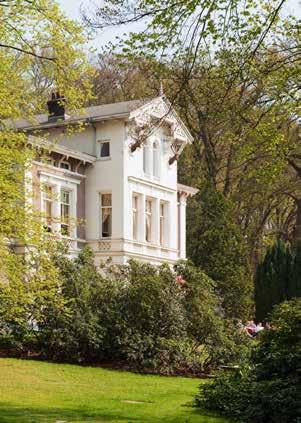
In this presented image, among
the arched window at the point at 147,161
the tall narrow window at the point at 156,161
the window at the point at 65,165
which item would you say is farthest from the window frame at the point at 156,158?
the window at the point at 65,165

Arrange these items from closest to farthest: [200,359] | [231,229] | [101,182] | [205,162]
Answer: [200,359], [101,182], [231,229], [205,162]

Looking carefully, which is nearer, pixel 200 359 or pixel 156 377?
pixel 156 377

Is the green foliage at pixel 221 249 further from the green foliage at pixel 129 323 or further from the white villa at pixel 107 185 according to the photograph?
the green foliage at pixel 129 323

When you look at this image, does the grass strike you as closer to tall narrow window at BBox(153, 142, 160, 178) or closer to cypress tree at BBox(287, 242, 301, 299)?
tall narrow window at BBox(153, 142, 160, 178)

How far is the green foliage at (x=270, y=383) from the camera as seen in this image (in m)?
11.9

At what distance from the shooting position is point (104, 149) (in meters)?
40.1

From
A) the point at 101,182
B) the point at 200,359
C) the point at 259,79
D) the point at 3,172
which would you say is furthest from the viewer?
the point at 101,182

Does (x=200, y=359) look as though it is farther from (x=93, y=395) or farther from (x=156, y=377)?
(x=93, y=395)

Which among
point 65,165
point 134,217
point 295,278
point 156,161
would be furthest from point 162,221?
point 295,278

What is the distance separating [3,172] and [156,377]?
6.84 meters

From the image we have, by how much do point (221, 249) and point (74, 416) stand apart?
30.5 metres

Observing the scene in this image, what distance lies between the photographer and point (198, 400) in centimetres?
1430

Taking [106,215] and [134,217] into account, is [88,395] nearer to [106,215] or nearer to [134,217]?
[106,215]

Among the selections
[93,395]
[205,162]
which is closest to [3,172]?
[93,395]
